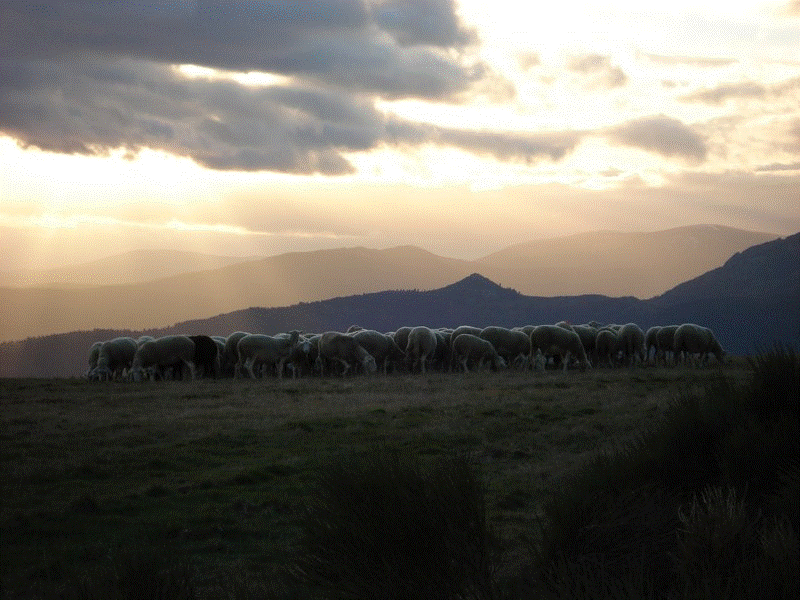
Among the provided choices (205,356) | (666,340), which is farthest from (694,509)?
(666,340)

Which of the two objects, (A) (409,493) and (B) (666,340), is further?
(B) (666,340)

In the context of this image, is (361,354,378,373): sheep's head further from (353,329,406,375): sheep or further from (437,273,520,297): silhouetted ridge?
(437,273,520,297): silhouetted ridge

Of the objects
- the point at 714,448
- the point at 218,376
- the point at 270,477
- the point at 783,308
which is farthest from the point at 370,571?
the point at 783,308

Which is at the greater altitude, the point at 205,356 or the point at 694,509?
the point at 205,356

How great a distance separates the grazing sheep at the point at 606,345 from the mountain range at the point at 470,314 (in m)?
97.3

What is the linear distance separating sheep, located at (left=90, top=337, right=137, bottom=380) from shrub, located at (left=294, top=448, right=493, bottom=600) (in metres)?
29.7

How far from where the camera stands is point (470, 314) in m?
186

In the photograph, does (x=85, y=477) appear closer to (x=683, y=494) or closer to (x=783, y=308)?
(x=683, y=494)

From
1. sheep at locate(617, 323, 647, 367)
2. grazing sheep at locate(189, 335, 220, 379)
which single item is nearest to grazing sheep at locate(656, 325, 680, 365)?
sheep at locate(617, 323, 647, 367)

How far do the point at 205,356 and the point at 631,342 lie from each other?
1705cm

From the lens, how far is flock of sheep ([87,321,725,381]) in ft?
119

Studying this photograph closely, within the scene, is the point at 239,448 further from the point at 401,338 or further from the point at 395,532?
the point at 401,338

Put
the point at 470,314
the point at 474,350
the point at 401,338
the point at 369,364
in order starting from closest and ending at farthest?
the point at 369,364 < the point at 474,350 < the point at 401,338 < the point at 470,314

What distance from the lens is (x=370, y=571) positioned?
7223mm
